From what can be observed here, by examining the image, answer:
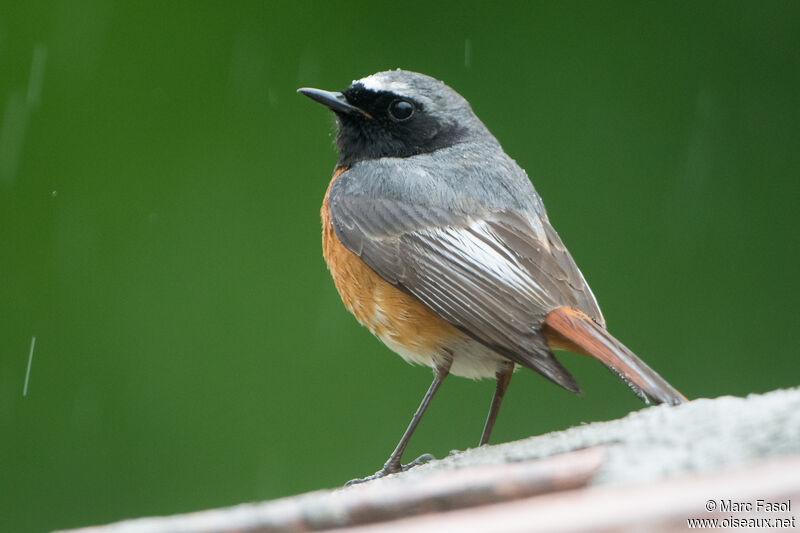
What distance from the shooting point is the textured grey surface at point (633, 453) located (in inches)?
46.7

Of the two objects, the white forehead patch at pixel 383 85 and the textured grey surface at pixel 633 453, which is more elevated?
the white forehead patch at pixel 383 85

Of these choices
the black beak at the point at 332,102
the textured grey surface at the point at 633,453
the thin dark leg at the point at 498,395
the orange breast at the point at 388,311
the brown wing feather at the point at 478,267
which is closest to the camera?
the textured grey surface at the point at 633,453

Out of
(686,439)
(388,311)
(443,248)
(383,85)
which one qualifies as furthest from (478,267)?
(686,439)

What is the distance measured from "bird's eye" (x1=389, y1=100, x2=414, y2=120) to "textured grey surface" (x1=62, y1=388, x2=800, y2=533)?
203 centimetres

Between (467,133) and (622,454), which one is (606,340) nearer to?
(622,454)

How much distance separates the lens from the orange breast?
10.6 ft

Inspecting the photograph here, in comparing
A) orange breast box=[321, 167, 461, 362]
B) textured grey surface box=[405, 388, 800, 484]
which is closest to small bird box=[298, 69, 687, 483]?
orange breast box=[321, 167, 461, 362]

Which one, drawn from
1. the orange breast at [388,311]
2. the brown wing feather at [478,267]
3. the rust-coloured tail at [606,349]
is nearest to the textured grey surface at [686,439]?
the rust-coloured tail at [606,349]

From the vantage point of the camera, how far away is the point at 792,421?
146 cm

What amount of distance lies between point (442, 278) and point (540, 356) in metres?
0.54

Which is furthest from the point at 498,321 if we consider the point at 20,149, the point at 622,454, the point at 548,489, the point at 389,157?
the point at 20,149

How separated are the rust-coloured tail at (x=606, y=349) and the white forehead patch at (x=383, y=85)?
1.34 meters

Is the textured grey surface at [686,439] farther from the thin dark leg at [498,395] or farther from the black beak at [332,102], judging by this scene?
the black beak at [332,102]

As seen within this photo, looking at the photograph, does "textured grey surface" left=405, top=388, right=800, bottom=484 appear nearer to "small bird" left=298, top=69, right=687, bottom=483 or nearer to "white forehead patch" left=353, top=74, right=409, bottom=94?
"small bird" left=298, top=69, right=687, bottom=483
